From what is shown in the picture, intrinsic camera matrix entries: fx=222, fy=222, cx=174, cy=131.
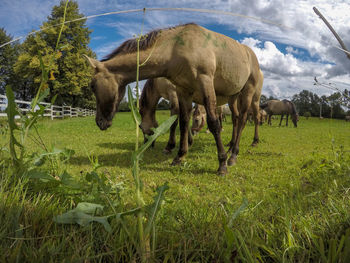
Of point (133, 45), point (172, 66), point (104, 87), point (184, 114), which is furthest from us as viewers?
point (184, 114)

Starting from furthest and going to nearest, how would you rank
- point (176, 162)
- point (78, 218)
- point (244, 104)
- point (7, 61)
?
1. point (7, 61)
2. point (244, 104)
3. point (176, 162)
4. point (78, 218)

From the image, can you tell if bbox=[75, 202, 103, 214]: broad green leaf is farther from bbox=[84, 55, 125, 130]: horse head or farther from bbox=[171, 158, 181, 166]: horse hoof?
bbox=[171, 158, 181, 166]: horse hoof

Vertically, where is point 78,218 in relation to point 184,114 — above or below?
above

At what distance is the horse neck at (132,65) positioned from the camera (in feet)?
10.2

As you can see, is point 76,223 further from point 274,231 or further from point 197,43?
point 197,43

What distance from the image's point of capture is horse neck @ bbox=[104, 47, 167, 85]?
10.2 feet

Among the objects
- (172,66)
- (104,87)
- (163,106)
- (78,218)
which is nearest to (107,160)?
(104,87)

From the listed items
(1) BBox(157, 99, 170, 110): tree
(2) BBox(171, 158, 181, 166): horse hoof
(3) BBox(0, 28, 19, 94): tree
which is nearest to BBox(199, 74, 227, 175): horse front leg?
(2) BBox(171, 158, 181, 166): horse hoof

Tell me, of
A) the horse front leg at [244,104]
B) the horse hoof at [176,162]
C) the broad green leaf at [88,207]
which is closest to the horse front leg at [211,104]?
the horse hoof at [176,162]

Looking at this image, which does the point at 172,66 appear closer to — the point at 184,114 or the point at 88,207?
the point at 184,114

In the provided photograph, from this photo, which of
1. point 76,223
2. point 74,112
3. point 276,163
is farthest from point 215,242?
point 74,112

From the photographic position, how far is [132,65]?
124 inches

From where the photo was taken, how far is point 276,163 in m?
4.24

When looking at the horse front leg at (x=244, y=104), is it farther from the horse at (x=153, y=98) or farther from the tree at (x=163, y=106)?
the tree at (x=163, y=106)
